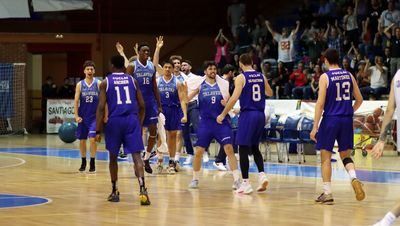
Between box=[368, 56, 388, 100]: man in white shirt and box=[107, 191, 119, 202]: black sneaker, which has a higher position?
box=[368, 56, 388, 100]: man in white shirt

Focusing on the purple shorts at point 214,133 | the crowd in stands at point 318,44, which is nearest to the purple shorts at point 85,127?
the purple shorts at point 214,133

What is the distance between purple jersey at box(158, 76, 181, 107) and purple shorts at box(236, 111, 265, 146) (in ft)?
13.3

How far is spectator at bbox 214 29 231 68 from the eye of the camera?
34719 millimetres

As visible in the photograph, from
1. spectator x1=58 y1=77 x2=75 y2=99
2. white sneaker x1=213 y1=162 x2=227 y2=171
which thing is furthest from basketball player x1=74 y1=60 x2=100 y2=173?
spectator x1=58 y1=77 x2=75 y2=99

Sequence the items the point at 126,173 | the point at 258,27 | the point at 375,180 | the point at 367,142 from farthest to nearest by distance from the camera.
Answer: the point at 258,27, the point at 367,142, the point at 126,173, the point at 375,180

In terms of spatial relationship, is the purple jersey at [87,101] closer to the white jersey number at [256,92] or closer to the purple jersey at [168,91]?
the purple jersey at [168,91]

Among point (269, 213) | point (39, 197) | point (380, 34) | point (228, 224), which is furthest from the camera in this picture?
point (380, 34)

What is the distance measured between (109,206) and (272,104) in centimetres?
1285

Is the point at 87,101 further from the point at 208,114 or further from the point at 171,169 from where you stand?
the point at 208,114

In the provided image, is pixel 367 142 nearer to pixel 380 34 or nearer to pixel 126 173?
pixel 380 34

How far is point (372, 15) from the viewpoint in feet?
99.6

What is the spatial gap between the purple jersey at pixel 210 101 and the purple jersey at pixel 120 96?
224cm

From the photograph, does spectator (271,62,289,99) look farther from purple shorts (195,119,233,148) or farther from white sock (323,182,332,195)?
white sock (323,182,332,195)

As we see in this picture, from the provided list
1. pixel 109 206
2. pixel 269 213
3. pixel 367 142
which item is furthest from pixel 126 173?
pixel 367 142
